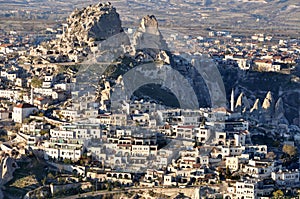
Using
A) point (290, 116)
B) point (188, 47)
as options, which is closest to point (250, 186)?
point (290, 116)

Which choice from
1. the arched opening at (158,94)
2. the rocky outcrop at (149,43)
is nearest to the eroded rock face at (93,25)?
the rocky outcrop at (149,43)

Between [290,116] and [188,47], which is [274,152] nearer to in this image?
[290,116]

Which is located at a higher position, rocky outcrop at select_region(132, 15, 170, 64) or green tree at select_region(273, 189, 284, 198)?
rocky outcrop at select_region(132, 15, 170, 64)

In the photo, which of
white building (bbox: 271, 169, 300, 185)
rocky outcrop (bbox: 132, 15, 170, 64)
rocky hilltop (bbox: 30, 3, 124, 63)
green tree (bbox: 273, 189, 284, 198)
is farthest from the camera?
rocky outcrop (bbox: 132, 15, 170, 64)

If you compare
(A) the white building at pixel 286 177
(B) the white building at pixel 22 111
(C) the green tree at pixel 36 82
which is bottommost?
(A) the white building at pixel 286 177

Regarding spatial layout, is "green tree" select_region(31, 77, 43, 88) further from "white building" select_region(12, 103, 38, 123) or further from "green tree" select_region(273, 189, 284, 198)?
"green tree" select_region(273, 189, 284, 198)

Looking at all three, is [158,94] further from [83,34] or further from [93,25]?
[93,25]

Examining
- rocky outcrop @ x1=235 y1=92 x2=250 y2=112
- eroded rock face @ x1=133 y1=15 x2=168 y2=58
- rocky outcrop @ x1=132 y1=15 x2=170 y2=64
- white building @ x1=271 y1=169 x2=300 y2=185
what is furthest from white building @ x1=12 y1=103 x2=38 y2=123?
white building @ x1=271 y1=169 x2=300 y2=185

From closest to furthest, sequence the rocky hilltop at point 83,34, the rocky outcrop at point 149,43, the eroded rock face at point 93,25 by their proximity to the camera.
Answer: the rocky hilltop at point 83,34
the rocky outcrop at point 149,43
the eroded rock face at point 93,25

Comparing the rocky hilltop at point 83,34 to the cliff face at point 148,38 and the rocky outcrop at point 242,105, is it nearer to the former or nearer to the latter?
the cliff face at point 148,38

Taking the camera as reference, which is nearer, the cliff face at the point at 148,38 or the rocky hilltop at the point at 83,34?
the rocky hilltop at the point at 83,34

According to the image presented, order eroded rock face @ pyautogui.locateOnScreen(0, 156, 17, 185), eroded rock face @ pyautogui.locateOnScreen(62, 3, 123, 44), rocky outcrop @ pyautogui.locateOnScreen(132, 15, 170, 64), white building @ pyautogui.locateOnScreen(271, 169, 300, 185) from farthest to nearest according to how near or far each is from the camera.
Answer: eroded rock face @ pyautogui.locateOnScreen(62, 3, 123, 44)
rocky outcrop @ pyautogui.locateOnScreen(132, 15, 170, 64)
eroded rock face @ pyautogui.locateOnScreen(0, 156, 17, 185)
white building @ pyautogui.locateOnScreen(271, 169, 300, 185)
